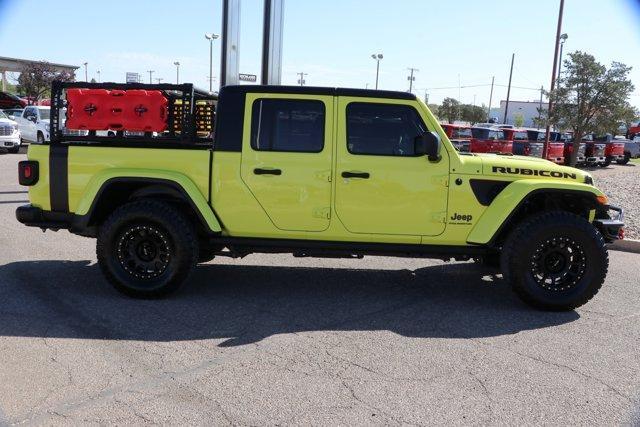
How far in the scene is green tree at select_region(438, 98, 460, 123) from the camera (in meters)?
77.0

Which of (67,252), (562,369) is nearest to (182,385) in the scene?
(562,369)

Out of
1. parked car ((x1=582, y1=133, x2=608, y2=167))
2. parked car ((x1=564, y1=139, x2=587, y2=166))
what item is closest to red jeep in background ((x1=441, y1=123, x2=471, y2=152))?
parked car ((x1=564, y1=139, x2=587, y2=166))

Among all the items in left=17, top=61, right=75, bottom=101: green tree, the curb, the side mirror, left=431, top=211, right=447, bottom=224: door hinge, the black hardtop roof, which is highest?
left=17, top=61, right=75, bottom=101: green tree

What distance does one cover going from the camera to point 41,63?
46.3m

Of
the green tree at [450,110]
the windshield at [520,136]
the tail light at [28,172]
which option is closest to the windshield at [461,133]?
the windshield at [520,136]

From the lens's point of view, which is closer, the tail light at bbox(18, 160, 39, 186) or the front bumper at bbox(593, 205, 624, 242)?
the tail light at bbox(18, 160, 39, 186)

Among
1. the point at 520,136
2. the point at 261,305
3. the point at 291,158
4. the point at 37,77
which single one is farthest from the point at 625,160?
the point at 37,77

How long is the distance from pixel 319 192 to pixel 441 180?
1078 mm

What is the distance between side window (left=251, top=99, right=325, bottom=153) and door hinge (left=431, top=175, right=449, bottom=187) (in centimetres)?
105

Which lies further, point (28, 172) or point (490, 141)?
point (490, 141)

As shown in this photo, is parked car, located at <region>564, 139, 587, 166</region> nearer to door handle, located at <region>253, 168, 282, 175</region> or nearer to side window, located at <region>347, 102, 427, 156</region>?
side window, located at <region>347, 102, 427, 156</region>

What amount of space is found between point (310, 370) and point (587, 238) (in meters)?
2.88

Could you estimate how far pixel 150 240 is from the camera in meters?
5.39

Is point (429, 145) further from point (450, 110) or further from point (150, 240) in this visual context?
point (450, 110)
